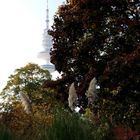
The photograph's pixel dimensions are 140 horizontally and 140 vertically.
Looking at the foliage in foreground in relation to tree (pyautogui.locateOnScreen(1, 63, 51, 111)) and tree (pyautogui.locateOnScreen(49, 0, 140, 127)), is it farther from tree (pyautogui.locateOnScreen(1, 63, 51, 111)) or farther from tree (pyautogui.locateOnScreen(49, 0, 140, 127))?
tree (pyautogui.locateOnScreen(1, 63, 51, 111))

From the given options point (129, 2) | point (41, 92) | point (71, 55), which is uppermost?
point (41, 92)

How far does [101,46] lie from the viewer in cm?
2988

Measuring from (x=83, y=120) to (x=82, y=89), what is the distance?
15426 millimetres

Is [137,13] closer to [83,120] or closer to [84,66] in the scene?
[84,66]

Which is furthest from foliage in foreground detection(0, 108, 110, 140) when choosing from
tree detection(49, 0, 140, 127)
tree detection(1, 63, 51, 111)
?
tree detection(1, 63, 51, 111)

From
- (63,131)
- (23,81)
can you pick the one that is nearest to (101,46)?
(63,131)

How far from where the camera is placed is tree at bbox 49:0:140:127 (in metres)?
27.4

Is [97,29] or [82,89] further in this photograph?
[97,29]

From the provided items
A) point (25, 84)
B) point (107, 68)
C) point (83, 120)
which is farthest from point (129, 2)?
point (25, 84)

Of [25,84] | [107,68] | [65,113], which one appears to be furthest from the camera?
[25,84]

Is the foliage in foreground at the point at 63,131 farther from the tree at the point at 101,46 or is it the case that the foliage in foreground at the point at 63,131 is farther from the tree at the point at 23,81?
the tree at the point at 23,81

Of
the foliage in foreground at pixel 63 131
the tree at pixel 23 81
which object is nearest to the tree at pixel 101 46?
the foliage in foreground at pixel 63 131

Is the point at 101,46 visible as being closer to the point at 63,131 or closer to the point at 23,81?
the point at 63,131

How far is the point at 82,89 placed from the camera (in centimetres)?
2842
